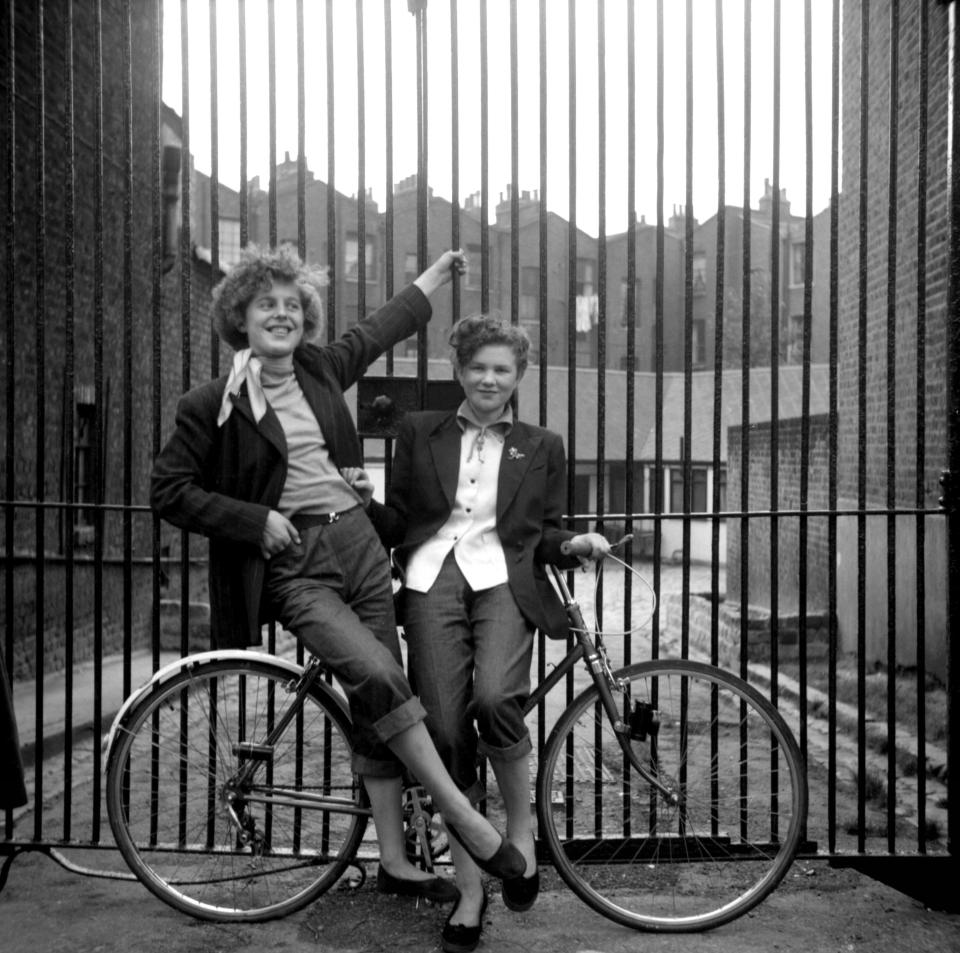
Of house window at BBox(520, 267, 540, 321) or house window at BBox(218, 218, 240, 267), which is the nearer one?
house window at BBox(218, 218, 240, 267)

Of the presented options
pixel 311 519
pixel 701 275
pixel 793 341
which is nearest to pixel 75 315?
pixel 311 519

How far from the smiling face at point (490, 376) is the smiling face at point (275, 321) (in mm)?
572

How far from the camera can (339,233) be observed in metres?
34.7

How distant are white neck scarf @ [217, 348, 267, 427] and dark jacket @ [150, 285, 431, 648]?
0.07 feet

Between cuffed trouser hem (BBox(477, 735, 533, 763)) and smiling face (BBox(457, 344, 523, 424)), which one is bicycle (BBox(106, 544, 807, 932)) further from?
smiling face (BBox(457, 344, 523, 424))

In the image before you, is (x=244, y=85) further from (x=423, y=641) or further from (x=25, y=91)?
(x=25, y=91)

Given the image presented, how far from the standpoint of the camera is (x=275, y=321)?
3572mm

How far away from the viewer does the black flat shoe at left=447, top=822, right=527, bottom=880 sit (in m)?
3.30

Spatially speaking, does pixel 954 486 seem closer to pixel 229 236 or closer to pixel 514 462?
pixel 514 462

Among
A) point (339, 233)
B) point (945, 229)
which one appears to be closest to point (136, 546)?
point (945, 229)

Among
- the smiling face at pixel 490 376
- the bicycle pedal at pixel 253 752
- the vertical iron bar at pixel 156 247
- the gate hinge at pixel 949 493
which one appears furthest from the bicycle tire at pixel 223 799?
the gate hinge at pixel 949 493

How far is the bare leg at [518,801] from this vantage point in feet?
11.3

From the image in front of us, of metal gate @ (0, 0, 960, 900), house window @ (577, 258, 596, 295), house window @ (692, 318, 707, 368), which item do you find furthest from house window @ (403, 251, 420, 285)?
metal gate @ (0, 0, 960, 900)

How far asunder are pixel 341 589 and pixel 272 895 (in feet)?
3.86
